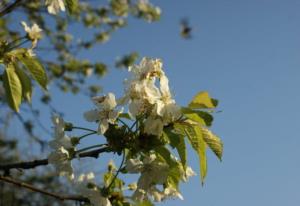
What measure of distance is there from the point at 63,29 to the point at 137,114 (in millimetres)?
5986

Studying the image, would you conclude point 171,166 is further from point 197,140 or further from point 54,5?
point 54,5

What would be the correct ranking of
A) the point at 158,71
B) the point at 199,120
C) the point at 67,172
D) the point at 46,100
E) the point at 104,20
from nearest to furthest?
the point at 199,120 < the point at 158,71 < the point at 67,172 < the point at 46,100 < the point at 104,20

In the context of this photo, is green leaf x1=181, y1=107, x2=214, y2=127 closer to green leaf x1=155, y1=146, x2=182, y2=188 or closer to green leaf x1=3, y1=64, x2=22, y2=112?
green leaf x1=155, y1=146, x2=182, y2=188

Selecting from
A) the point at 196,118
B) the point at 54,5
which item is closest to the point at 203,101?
the point at 196,118

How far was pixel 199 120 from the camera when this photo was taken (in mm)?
1586

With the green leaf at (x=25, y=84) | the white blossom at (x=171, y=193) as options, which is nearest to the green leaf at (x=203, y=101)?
the white blossom at (x=171, y=193)

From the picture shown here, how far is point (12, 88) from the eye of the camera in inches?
63.3

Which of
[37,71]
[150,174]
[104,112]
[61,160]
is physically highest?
[37,71]

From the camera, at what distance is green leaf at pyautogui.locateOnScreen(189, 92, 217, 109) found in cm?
159

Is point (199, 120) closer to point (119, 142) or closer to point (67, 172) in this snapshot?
point (119, 142)

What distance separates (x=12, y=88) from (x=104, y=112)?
12.4 inches

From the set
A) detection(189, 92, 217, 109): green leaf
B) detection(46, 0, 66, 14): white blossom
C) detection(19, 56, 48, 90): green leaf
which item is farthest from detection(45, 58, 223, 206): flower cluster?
detection(46, 0, 66, 14): white blossom

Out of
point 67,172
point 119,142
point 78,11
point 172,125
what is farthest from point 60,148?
point 78,11

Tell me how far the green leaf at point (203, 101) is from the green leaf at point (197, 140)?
→ 2.6 inches
